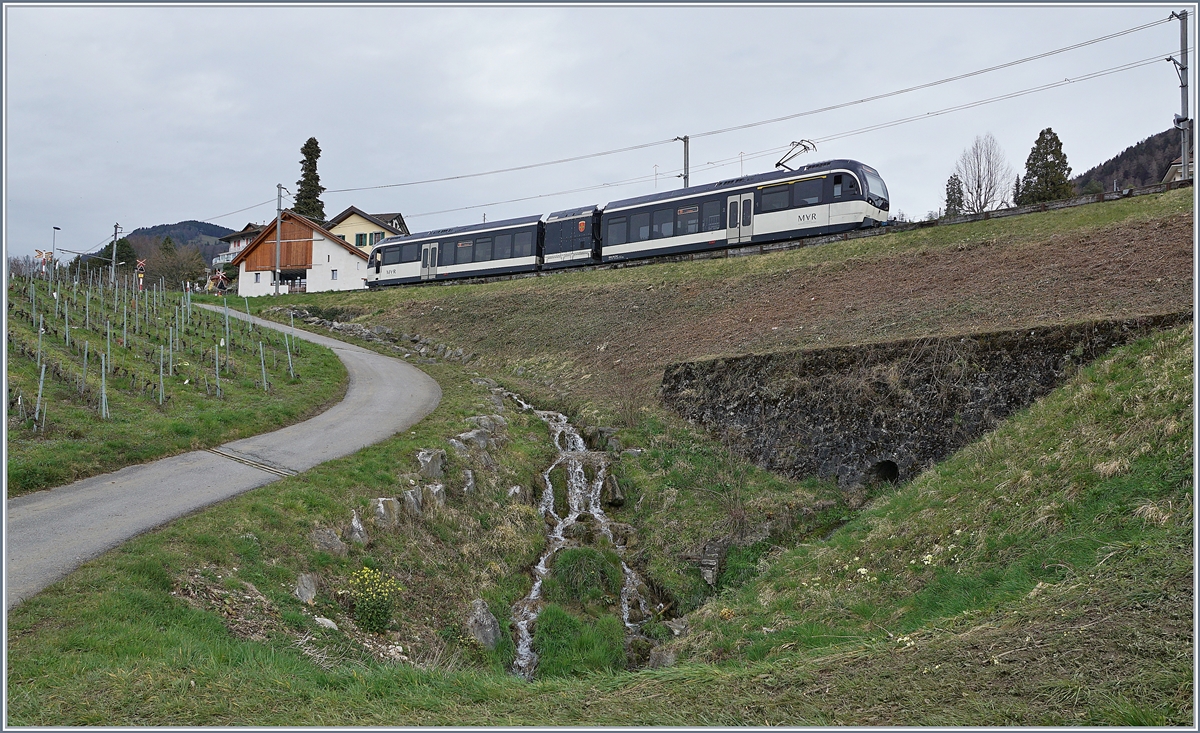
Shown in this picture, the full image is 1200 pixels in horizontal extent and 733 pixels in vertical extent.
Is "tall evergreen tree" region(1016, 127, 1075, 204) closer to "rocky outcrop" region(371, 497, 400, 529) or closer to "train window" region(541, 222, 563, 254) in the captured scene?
"train window" region(541, 222, 563, 254)

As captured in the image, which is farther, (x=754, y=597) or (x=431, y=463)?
(x=431, y=463)

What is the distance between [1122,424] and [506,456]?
1246 centimetres

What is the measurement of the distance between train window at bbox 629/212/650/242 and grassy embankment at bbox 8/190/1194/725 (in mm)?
15998

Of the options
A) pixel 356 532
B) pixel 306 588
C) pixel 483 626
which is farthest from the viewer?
pixel 356 532

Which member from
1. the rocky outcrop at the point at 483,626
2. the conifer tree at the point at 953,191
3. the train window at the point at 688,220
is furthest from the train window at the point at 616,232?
the conifer tree at the point at 953,191

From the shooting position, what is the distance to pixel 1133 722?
467 centimetres

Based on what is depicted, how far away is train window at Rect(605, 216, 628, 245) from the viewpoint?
111ft

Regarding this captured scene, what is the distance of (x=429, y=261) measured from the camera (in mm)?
41969

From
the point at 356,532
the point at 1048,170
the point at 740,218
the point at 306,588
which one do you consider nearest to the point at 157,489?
the point at 356,532

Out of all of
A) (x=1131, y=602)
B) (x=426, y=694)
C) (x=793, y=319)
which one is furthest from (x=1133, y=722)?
(x=793, y=319)

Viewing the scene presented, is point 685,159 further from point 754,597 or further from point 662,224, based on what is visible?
point 754,597

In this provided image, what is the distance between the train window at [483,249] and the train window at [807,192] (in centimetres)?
1742

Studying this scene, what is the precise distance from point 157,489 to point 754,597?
10.3m

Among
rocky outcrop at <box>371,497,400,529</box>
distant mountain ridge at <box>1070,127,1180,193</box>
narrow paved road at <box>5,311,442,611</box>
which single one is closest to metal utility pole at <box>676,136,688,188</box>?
narrow paved road at <box>5,311,442,611</box>
